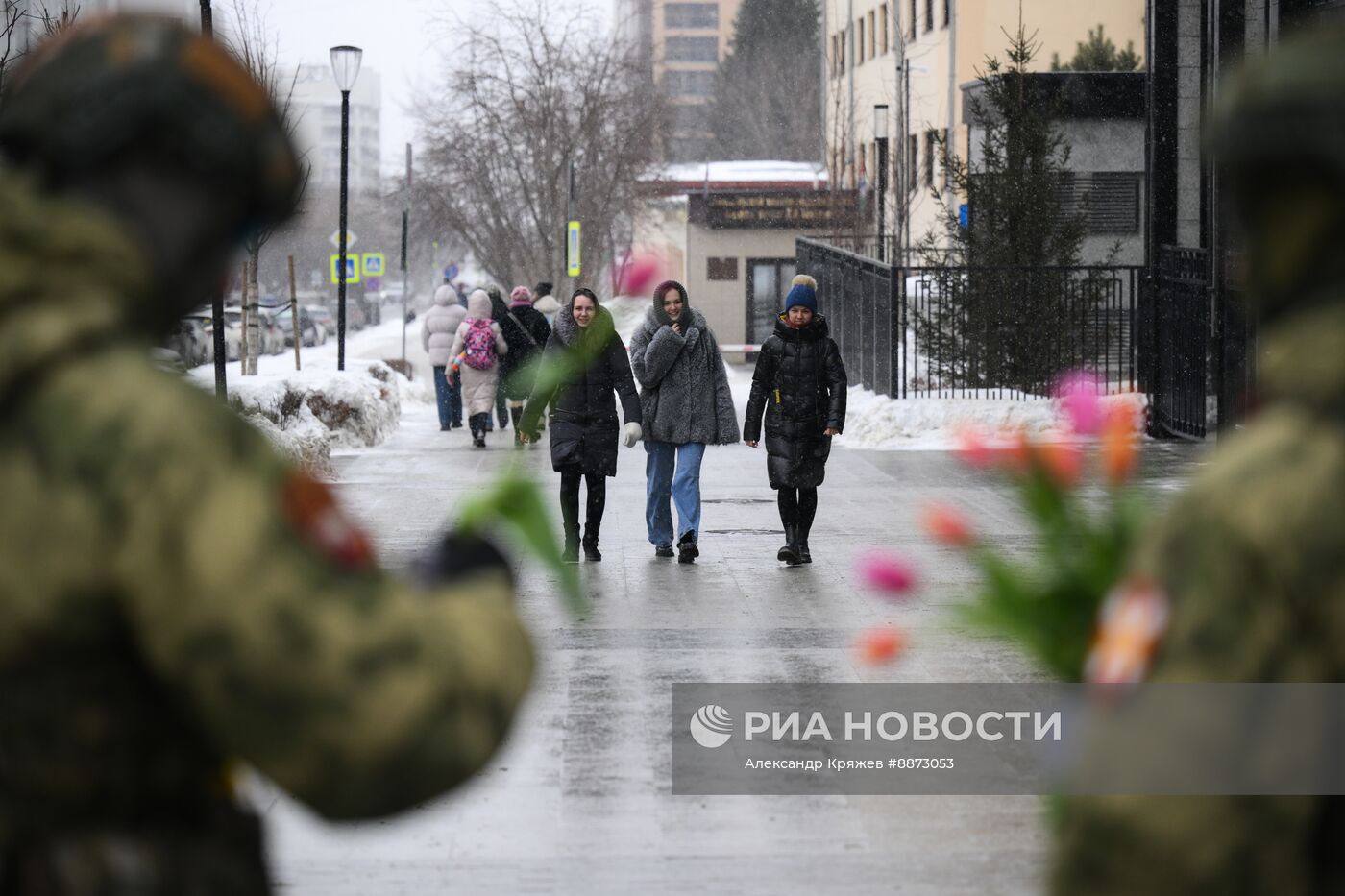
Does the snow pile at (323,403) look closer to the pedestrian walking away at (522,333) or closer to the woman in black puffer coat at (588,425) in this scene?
the pedestrian walking away at (522,333)

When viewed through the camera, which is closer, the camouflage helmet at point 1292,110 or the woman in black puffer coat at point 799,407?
the camouflage helmet at point 1292,110

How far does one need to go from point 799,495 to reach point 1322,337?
957cm

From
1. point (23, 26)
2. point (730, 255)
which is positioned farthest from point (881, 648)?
point (730, 255)

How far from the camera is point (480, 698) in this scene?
1893 millimetres

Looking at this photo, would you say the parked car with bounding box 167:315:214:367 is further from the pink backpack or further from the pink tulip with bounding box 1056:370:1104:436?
the pink backpack

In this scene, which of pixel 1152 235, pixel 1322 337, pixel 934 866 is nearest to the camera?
pixel 1322 337

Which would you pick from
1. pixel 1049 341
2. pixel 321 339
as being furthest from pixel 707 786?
pixel 321 339

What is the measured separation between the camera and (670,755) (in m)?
6.85

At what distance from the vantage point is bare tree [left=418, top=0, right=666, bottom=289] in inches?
1550

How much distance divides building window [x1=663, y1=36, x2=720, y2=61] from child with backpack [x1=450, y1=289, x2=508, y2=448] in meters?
148

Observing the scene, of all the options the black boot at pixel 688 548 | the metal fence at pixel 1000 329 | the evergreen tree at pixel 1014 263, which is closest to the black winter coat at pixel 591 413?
the black boot at pixel 688 548

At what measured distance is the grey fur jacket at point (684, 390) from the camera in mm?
11602

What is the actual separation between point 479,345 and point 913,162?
20490 millimetres

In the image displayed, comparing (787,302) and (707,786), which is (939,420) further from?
(707,786)
